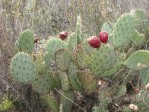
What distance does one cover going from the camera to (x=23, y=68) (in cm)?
319

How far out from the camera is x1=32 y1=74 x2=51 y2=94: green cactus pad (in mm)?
3258

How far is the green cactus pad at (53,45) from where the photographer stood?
128 inches

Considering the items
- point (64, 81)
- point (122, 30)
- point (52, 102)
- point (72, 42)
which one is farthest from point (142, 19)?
point (52, 102)

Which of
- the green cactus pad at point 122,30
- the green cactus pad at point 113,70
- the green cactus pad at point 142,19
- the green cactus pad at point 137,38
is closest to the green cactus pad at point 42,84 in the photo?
the green cactus pad at point 113,70

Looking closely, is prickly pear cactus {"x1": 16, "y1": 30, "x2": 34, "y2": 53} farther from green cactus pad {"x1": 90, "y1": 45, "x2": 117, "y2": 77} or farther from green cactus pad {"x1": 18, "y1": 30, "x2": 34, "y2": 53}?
green cactus pad {"x1": 90, "y1": 45, "x2": 117, "y2": 77}

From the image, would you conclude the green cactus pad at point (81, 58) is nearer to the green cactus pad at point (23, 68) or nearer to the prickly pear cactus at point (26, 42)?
the green cactus pad at point (23, 68)

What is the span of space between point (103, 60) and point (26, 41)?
0.79m

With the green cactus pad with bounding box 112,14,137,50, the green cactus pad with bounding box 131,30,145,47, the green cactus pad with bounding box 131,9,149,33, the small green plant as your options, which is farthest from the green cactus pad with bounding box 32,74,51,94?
the green cactus pad with bounding box 131,9,149,33

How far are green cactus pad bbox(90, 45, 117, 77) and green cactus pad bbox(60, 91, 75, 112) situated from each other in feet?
1.01

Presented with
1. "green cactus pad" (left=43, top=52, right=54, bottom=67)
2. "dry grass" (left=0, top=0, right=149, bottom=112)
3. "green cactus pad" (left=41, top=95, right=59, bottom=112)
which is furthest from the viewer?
"dry grass" (left=0, top=0, right=149, bottom=112)

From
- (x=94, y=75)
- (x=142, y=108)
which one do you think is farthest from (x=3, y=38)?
(x=142, y=108)

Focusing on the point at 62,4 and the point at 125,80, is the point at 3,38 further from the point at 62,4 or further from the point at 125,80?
the point at 62,4

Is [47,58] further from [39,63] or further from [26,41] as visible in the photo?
[26,41]

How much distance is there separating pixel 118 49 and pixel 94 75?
36 centimetres
